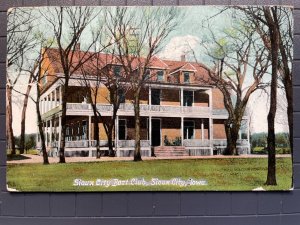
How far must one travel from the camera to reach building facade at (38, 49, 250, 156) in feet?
24.2

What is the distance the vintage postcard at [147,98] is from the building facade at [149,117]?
14 mm

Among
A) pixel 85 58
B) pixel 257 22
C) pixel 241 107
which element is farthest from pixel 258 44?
pixel 85 58

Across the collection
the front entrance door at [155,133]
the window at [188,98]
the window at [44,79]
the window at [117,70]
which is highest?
the window at [117,70]

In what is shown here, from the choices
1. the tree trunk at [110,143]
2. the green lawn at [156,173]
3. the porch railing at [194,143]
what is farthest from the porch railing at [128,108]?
the green lawn at [156,173]

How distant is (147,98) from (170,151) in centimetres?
82

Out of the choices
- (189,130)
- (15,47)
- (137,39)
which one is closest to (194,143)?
(189,130)

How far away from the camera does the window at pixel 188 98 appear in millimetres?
7434

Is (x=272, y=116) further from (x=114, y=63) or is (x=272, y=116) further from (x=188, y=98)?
(x=114, y=63)

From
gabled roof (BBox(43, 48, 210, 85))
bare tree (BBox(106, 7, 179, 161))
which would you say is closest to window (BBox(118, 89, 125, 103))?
bare tree (BBox(106, 7, 179, 161))

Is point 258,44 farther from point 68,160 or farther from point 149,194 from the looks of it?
point 68,160

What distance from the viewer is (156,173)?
727 centimetres

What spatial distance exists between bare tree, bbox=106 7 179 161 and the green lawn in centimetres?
29

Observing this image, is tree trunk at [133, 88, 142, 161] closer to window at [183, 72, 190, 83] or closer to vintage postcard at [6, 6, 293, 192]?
vintage postcard at [6, 6, 293, 192]

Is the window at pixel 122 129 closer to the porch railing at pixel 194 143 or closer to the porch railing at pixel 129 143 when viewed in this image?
the porch railing at pixel 129 143
